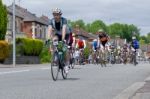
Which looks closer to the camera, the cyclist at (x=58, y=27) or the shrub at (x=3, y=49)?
the cyclist at (x=58, y=27)

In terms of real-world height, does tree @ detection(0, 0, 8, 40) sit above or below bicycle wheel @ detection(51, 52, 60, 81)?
above

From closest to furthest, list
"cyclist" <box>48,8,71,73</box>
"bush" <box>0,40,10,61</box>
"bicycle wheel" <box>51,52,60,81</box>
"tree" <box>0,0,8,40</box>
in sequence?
1. "cyclist" <box>48,8,71,73</box>
2. "bicycle wheel" <box>51,52,60,81</box>
3. "bush" <box>0,40,10,61</box>
4. "tree" <box>0,0,8,40</box>

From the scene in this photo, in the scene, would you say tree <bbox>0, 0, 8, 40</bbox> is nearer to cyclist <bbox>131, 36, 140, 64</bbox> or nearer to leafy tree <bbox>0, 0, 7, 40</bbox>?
leafy tree <bbox>0, 0, 7, 40</bbox>

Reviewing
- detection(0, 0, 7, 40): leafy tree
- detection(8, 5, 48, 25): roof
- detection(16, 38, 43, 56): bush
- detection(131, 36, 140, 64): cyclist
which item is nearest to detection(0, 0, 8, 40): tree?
detection(0, 0, 7, 40): leafy tree

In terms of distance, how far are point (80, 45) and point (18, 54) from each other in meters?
12.0

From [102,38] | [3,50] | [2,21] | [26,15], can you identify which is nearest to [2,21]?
[2,21]

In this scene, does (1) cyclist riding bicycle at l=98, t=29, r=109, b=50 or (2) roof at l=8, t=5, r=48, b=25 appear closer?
(1) cyclist riding bicycle at l=98, t=29, r=109, b=50

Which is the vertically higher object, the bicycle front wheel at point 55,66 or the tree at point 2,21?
the tree at point 2,21

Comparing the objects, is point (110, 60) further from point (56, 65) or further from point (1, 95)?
point (1, 95)

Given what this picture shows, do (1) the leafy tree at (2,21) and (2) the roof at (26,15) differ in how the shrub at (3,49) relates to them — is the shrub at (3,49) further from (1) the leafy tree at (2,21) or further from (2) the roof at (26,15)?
(2) the roof at (26,15)

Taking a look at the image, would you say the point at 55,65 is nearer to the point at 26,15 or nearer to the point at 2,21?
the point at 2,21

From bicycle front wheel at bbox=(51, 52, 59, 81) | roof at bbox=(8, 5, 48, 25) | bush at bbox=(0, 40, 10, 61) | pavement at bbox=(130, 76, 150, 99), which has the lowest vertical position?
pavement at bbox=(130, 76, 150, 99)

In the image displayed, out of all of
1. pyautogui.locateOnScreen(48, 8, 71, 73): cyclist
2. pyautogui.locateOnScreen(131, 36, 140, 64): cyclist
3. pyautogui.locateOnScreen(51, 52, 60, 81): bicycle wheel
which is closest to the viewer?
pyautogui.locateOnScreen(48, 8, 71, 73): cyclist

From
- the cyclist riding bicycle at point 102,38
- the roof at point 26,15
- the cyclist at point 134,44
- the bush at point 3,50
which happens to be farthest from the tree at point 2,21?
the roof at point 26,15
